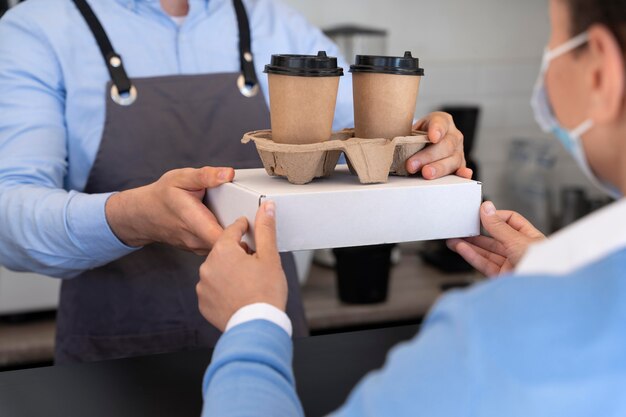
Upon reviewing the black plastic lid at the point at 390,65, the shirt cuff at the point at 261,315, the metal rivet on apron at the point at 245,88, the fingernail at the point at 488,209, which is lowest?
the fingernail at the point at 488,209

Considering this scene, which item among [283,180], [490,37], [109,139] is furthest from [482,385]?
[490,37]

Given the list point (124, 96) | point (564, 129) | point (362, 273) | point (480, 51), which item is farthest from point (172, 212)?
point (480, 51)

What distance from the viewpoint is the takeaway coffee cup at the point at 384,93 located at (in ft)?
3.47

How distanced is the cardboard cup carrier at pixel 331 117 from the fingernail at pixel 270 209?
10 centimetres

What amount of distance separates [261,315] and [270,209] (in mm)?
174

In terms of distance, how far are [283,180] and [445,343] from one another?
538 mm

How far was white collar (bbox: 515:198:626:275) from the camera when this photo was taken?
61 centimetres

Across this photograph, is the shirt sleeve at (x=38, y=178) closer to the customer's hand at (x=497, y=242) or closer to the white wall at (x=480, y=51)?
the customer's hand at (x=497, y=242)

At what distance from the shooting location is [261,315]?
0.80 m

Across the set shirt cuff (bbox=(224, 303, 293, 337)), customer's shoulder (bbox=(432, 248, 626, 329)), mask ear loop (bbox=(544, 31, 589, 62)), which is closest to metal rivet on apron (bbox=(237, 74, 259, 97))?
shirt cuff (bbox=(224, 303, 293, 337))

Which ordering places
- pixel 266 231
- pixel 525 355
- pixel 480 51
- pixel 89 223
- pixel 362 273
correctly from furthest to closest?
pixel 480 51 < pixel 362 273 < pixel 89 223 < pixel 266 231 < pixel 525 355

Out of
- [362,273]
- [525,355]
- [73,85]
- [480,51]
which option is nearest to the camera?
[525,355]

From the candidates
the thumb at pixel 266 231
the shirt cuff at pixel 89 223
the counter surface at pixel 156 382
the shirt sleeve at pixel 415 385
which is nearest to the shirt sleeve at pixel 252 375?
the shirt sleeve at pixel 415 385

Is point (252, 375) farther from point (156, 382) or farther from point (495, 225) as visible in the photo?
point (495, 225)
